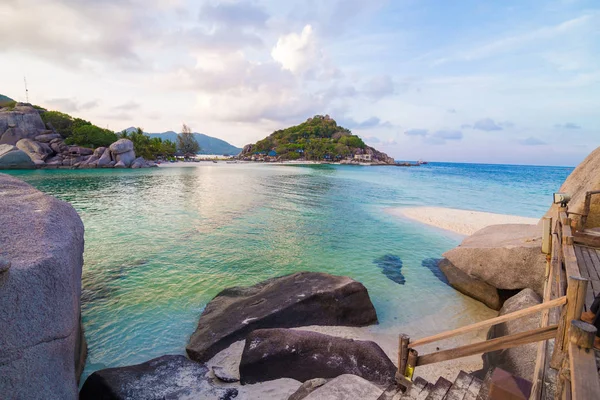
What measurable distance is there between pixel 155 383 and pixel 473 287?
1064 cm

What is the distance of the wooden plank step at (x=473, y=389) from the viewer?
431 cm

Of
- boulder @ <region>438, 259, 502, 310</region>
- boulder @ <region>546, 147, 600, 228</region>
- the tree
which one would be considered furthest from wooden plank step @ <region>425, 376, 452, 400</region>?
the tree

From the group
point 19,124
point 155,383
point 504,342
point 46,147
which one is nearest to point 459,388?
point 504,342

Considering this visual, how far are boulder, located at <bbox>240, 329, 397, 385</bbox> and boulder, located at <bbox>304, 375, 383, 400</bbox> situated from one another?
84cm

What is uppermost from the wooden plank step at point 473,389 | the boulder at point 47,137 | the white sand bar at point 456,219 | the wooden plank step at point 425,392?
the boulder at point 47,137

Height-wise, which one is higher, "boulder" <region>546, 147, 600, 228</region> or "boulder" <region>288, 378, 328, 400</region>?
"boulder" <region>546, 147, 600, 228</region>

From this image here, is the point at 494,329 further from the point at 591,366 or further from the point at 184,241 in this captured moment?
the point at 184,241

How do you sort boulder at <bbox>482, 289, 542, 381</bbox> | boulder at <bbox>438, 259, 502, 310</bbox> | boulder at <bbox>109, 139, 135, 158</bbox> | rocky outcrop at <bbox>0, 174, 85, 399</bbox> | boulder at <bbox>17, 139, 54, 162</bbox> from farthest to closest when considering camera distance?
boulder at <bbox>109, 139, 135, 158</bbox>
boulder at <bbox>17, 139, 54, 162</bbox>
boulder at <bbox>438, 259, 502, 310</bbox>
boulder at <bbox>482, 289, 542, 381</bbox>
rocky outcrop at <bbox>0, 174, 85, 399</bbox>

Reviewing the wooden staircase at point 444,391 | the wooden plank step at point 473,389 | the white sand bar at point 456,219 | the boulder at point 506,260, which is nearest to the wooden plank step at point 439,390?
the wooden staircase at point 444,391

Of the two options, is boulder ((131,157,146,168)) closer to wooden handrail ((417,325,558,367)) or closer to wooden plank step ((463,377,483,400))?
wooden handrail ((417,325,558,367))

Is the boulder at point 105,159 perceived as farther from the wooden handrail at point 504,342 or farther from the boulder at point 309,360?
the wooden handrail at point 504,342

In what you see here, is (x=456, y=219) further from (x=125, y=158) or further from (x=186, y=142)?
(x=186, y=142)

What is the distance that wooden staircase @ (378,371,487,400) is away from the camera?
433cm

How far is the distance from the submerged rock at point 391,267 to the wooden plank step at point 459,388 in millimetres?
7246
